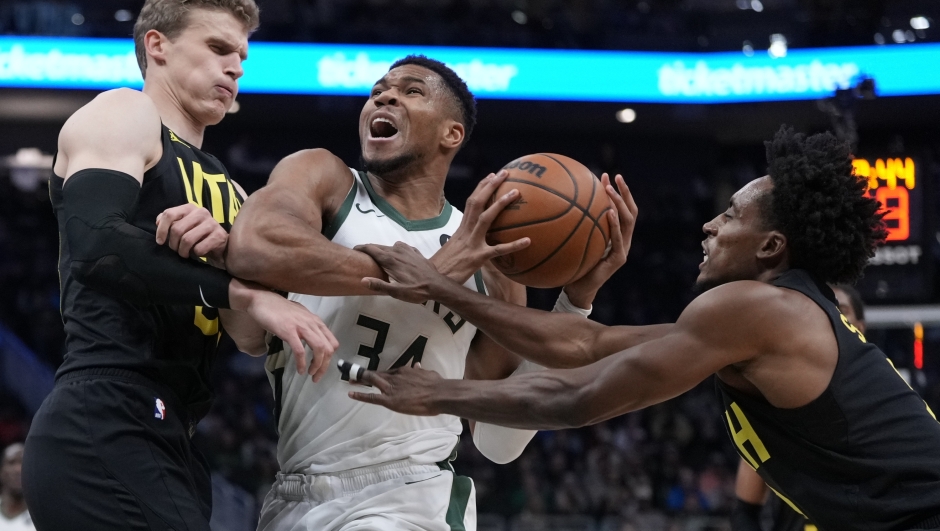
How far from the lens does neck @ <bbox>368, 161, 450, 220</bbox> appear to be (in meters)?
3.46

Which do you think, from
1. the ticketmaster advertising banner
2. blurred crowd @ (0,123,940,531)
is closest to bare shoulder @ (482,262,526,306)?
blurred crowd @ (0,123,940,531)

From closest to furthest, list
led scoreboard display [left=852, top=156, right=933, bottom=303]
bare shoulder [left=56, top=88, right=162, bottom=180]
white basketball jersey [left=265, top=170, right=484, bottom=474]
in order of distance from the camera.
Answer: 1. bare shoulder [left=56, top=88, right=162, bottom=180]
2. white basketball jersey [left=265, top=170, right=484, bottom=474]
3. led scoreboard display [left=852, top=156, right=933, bottom=303]

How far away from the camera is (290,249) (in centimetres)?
283

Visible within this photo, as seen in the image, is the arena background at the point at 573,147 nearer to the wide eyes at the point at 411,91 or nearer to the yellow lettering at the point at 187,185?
the wide eyes at the point at 411,91

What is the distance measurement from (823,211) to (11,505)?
18.6ft

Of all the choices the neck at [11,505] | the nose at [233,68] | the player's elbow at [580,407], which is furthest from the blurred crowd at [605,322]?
the nose at [233,68]

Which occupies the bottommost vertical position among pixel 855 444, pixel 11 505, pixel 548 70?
pixel 11 505

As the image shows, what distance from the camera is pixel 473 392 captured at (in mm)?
2943

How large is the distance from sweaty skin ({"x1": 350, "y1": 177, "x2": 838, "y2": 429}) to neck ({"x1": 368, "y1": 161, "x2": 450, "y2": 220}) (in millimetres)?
469

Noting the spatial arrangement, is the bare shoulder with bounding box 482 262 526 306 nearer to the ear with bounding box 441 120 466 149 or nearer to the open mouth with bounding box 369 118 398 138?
the ear with bounding box 441 120 466 149

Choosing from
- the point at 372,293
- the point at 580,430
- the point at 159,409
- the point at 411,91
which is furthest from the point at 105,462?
the point at 580,430

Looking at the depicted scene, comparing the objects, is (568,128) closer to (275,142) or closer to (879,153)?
(275,142)

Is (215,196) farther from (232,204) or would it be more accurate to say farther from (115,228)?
(115,228)

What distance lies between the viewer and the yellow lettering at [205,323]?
2951mm
